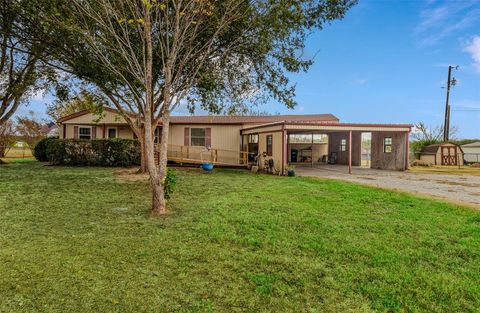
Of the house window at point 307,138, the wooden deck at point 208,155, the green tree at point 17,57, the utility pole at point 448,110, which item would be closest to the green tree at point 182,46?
the green tree at point 17,57

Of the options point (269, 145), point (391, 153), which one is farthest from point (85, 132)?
point (391, 153)

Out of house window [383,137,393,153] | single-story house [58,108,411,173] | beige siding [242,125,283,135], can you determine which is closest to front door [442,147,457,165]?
single-story house [58,108,411,173]

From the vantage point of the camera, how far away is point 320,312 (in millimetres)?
2928

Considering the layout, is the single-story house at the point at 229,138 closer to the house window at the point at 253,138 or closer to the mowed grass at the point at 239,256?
the house window at the point at 253,138

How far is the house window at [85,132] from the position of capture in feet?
66.2

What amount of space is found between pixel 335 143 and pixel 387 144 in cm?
503

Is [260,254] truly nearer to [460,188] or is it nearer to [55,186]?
[55,186]

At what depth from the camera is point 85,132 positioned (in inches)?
796

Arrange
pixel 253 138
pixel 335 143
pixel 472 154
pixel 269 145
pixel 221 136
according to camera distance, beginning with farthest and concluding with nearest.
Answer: pixel 472 154, pixel 335 143, pixel 221 136, pixel 253 138, pixel 269 145

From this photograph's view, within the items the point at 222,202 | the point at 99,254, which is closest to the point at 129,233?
the point at 99,254

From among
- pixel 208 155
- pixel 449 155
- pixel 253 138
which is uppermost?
pixel 253 138

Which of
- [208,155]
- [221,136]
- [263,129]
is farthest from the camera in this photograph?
[221,136]

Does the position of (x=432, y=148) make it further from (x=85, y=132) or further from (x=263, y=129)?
(x=85, y=132)

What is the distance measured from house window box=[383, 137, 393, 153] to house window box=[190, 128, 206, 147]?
34.1ft
